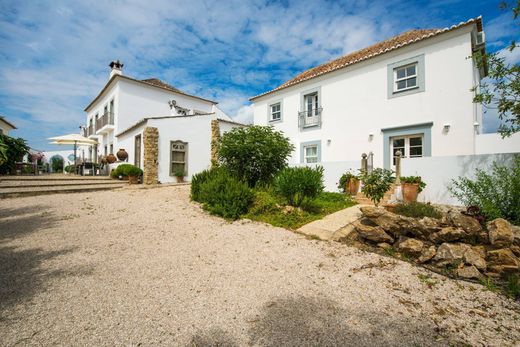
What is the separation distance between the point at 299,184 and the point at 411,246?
2.80 meters

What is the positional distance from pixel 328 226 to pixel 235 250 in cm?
212

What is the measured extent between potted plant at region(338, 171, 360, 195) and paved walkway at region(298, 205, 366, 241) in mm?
3169

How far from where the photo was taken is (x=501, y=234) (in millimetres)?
3408

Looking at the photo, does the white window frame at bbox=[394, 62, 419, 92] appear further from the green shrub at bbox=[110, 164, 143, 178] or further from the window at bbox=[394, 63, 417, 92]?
the green shrub at bbox=[110, 164, 143, 178]

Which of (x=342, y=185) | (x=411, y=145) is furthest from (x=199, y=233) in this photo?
(x=411, y=145)

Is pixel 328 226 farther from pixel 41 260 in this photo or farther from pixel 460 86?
pixel 460 86

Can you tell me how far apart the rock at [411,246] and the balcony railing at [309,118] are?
9.48 m

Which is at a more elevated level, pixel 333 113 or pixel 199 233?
pixel 333 113

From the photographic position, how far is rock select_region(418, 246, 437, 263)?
3.52 m

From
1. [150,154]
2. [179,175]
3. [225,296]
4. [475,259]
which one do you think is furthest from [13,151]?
[475,259]

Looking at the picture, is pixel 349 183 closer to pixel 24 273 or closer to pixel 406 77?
pixel 406 77

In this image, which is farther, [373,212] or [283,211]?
[283,211]

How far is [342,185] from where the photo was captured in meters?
9.38

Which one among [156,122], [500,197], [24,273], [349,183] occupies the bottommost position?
[24,273]
